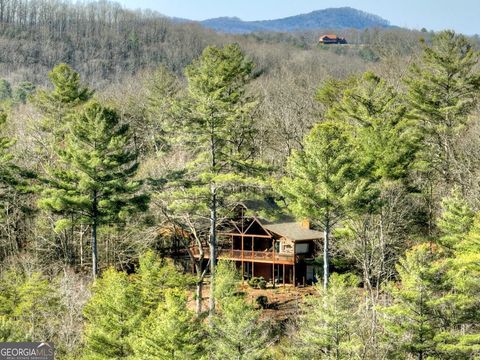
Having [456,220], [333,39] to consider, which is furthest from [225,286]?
[333,39]

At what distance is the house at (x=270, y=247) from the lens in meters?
38.8

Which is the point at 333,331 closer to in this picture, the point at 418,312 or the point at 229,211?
the point at 418,312

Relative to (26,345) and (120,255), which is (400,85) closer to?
(120,255)

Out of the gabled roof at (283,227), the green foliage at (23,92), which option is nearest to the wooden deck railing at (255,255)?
the gabled roof at (283,227)

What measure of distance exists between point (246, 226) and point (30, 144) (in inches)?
630

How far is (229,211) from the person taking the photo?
3078 cm

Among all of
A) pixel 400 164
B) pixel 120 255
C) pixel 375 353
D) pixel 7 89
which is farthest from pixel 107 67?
pixel 375 353

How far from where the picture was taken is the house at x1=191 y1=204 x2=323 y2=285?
127ft

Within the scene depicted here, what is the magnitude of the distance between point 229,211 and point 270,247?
36.1ft

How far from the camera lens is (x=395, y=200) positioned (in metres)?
29.5

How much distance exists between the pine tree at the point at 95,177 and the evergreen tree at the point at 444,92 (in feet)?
62.2

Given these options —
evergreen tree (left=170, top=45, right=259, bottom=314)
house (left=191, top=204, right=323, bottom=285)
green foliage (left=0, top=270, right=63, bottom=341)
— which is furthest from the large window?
green foliage (left=0, top=270, right=63, bottom=341)

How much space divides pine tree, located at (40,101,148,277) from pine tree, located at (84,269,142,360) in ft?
28.7

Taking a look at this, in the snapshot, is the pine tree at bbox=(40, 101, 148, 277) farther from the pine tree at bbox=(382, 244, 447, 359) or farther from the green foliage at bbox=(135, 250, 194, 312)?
the pine tree at bbox=(382, 244, 447, 359)
